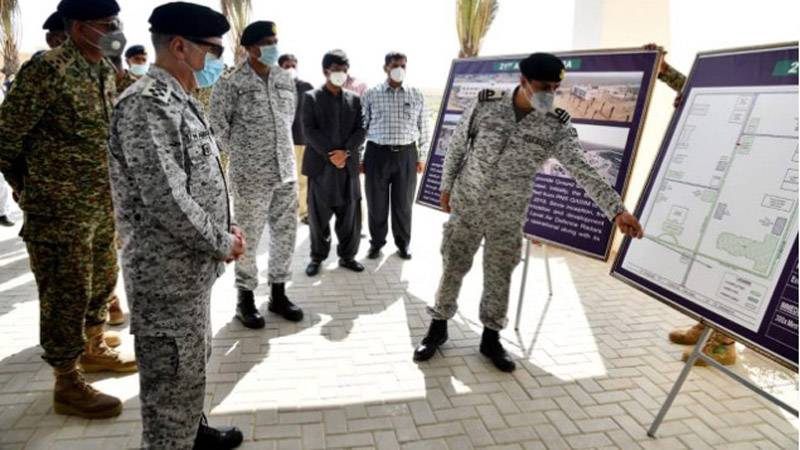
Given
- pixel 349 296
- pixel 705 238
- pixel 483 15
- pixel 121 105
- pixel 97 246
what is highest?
pixel 483 15

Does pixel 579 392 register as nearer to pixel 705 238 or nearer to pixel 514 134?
pixel 705 238

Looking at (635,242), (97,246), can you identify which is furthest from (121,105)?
(635,242)

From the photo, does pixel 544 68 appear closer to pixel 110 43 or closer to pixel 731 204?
pixel 731 204

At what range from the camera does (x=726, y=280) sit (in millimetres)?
2064

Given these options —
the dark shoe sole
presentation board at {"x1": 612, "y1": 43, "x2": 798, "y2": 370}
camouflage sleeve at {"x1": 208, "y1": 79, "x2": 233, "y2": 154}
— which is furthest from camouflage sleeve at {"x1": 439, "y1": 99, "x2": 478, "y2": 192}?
the dark shoe sole

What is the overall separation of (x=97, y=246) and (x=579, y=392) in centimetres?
280

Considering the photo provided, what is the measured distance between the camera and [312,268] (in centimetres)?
448

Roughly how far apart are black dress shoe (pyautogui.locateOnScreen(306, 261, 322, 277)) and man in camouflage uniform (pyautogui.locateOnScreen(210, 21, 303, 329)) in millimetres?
1068

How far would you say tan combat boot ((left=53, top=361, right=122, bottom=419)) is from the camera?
2373mm

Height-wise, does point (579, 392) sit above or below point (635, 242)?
below

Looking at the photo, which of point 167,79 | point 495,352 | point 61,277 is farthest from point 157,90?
point 495,352

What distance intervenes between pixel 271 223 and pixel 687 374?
2648mm

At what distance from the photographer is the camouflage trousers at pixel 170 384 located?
1.70 metres

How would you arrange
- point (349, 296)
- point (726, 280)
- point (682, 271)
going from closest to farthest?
1. point (726, 280)
2. point (682, 271)
3. point (349, 296)
